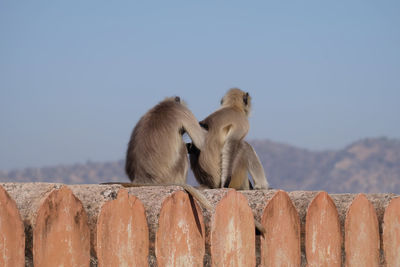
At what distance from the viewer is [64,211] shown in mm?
3395

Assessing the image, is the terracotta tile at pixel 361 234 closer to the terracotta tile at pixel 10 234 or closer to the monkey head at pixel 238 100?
the monkey head at pixel 238 100

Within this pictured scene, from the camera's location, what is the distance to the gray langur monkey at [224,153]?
6.72 meters

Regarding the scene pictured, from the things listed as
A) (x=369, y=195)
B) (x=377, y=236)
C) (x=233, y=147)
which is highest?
(x=233, y=147)

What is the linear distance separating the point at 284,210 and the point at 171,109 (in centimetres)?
195

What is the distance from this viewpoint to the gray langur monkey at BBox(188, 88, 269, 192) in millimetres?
6719

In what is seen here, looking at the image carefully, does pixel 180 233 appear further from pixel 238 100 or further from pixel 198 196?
pixel 238 100

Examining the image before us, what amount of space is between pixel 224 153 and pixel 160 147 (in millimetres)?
1152

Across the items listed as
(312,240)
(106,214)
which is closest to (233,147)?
(312,240)

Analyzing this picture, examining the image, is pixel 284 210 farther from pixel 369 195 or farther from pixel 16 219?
pixel 16 219

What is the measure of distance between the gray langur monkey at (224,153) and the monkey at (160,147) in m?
0.62

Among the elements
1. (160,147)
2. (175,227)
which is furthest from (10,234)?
(160,147)

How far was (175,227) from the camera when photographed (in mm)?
3834

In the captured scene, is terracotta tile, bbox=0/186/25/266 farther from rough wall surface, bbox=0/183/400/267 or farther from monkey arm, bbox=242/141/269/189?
monkey arm, bbox=242/141/269/189

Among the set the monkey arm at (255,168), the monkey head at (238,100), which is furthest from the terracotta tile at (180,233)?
the monkey head at (238,100)
